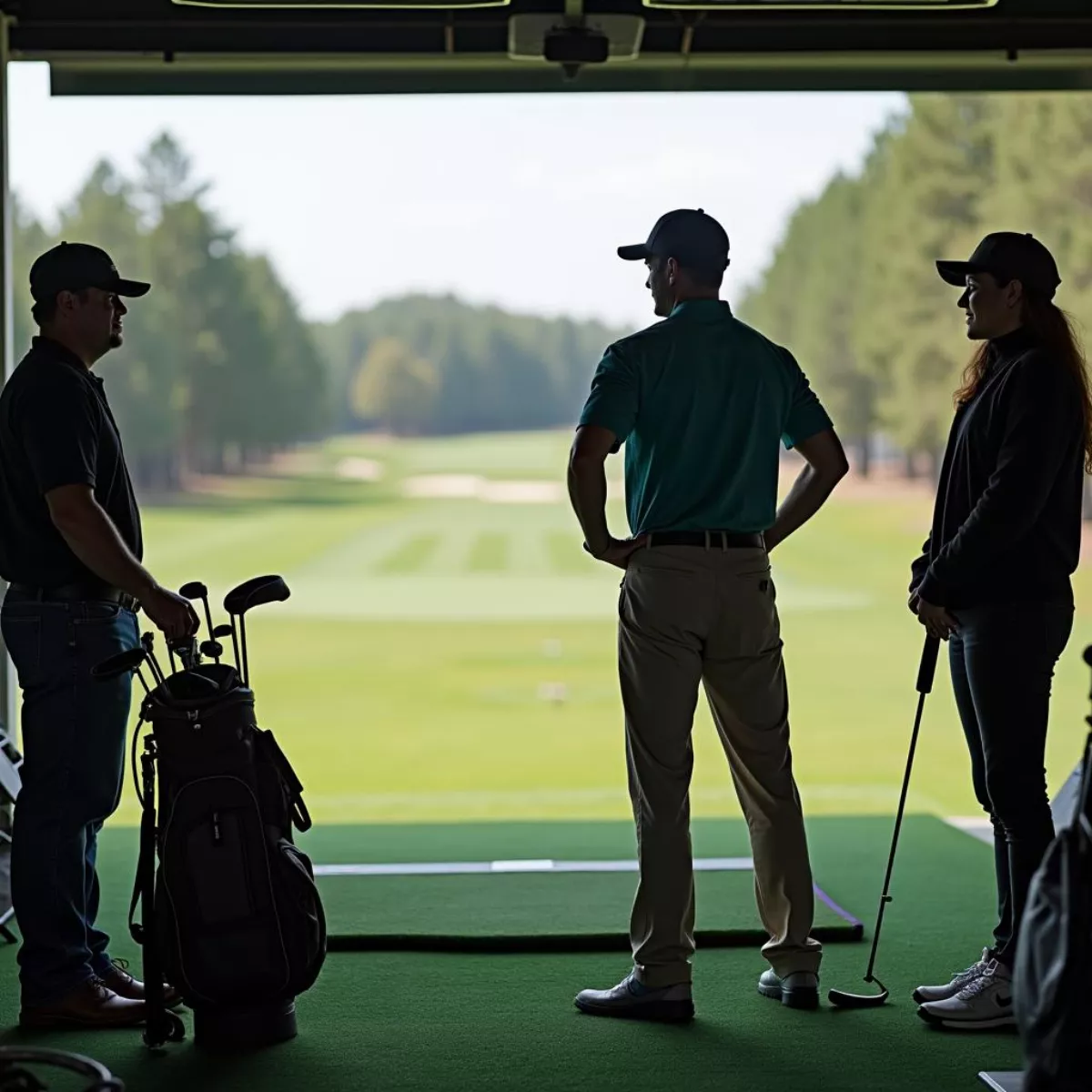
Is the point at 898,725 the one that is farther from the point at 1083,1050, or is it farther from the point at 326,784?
the point at 1083,1050

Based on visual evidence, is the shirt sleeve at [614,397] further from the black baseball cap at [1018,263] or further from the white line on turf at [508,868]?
the white line on turf at [508,868]

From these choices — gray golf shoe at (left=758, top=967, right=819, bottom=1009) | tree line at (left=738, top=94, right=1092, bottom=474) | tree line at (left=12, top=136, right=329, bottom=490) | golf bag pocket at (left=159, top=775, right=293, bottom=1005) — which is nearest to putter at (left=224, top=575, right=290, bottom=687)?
golf bag pocket at (left=159, top=775, right=293, bottom=1005)

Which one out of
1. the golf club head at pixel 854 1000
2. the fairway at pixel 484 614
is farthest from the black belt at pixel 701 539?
the fairway at pixel 484 614

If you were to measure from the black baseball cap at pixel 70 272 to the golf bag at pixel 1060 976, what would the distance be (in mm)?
2073

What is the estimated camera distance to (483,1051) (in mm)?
2836

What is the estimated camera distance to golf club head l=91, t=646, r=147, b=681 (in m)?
2.79

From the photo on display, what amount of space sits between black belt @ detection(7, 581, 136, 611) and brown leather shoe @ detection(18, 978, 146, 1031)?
0.74 m

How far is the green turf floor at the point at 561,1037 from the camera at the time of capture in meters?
2.67

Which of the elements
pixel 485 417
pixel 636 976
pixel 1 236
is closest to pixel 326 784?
pixel 485 417

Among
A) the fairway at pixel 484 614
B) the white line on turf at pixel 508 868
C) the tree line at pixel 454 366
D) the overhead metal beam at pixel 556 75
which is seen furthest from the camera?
the tree line at pixel 454 366

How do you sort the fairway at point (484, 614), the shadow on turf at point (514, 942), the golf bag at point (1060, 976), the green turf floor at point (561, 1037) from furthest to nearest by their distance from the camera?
1. the fairway at point (484, 614)
2. the shadow on turf at point (514, 942)
3. the green turf floor at point (561, 1037)
4. the golf bag at point (1060, 976)

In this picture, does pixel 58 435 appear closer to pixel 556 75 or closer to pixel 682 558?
pixel 682 558

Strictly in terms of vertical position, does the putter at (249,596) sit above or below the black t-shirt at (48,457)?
below

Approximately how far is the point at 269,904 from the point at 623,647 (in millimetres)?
819
